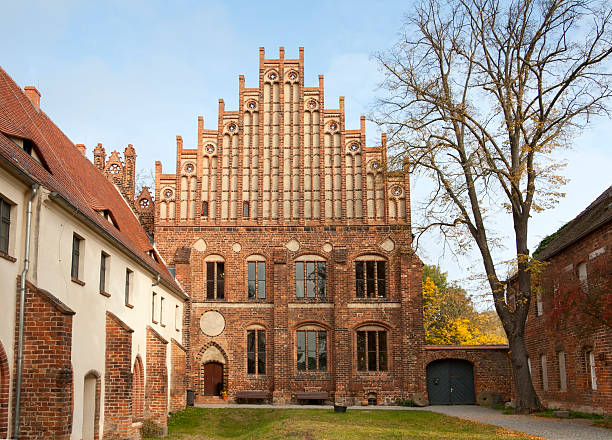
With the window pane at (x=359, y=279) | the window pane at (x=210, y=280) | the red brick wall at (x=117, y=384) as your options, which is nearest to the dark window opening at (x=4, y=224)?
the red brick wall at (x=117, y=384)

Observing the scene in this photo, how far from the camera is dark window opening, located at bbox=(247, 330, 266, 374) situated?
3033 cm

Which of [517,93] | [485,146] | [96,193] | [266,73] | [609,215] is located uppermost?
[266,73]

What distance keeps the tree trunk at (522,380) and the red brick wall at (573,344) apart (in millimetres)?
1237

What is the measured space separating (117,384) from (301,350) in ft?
47.5

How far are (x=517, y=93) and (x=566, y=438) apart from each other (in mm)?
13269

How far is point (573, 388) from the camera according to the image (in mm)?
23406

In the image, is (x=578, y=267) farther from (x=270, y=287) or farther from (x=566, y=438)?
(x=270, y=287)

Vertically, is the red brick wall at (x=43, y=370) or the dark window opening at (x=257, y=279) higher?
the dark window opening at (x=257, y=279)

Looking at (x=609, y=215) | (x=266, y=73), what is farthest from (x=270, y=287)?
(x=609, y=215)

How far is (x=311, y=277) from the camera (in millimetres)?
31219

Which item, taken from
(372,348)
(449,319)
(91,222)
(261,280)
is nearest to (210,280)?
(261,280)

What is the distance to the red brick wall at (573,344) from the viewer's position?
20.3 meters

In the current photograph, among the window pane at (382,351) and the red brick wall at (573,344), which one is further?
the window pane at (382,351)

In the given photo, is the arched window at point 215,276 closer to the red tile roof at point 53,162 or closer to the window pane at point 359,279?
the red tile roof at point 53,162
